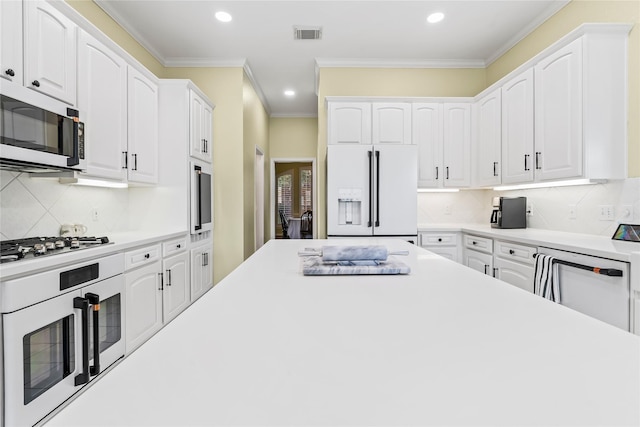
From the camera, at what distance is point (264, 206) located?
650 centimetres

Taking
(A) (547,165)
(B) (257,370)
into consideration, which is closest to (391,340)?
(B) (257,370)

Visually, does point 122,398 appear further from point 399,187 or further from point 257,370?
point 399,187

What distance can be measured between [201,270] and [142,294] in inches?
47.7

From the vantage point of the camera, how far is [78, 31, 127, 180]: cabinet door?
2195mm

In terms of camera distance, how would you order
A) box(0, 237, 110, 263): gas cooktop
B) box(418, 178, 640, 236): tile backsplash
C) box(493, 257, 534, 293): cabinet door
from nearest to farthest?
1. box(0, 237, 110, 263): gas cooktop
2. box(418, 178, 640, 236): tile backsplash
3. box(493, 257, 534, 293): cabinet door

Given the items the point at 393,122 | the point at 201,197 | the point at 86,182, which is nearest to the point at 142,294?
the point at 86,182

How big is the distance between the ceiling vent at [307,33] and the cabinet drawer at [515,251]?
109 inches

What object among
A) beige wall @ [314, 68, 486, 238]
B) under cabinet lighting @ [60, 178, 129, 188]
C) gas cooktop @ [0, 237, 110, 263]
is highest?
beige wall @ [314, 68, 486, 238]

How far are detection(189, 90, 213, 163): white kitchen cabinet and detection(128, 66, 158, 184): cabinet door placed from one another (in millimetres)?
350

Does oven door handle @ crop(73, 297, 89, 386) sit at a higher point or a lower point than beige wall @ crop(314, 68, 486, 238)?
lower

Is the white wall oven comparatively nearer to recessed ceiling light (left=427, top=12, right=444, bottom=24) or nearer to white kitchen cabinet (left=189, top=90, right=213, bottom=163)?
white kitchen cabinet (left=189, top=90, right=213, bottom=163)

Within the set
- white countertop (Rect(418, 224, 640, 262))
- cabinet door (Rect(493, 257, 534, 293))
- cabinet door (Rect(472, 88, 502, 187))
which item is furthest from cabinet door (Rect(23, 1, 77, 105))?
cabinet door (Rect(472, 88, 502, 187))

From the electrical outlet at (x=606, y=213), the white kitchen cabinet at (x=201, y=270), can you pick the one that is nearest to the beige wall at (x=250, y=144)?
the white kitchen cabinet at (x=201, y=270)

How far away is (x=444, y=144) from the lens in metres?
3.76
